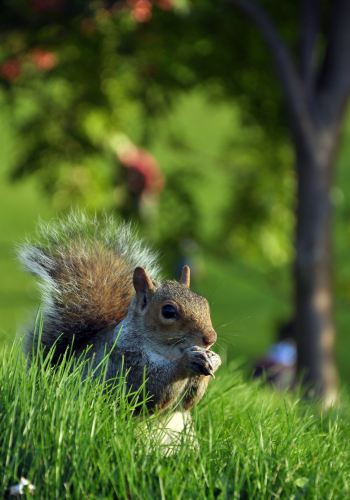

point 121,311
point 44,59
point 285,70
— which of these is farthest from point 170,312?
point 44,59

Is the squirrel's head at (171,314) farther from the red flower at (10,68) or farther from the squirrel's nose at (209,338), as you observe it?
the red flower at (10,68)

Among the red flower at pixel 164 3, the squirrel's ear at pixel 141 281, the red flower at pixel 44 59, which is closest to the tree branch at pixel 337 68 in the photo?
the red flower at pixel 164 3

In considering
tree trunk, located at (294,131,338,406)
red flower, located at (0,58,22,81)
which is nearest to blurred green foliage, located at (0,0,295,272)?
red flower, located at (0,58,22,81)

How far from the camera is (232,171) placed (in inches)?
440

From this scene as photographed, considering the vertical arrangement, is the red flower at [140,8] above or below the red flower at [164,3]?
below

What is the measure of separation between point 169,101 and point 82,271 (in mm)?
5830

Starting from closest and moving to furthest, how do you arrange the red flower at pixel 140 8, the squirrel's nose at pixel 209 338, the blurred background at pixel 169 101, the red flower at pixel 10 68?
1. the squirrel's nose at pixel 209 338
2. the red flower at pixel 140 8
3. the blurred background at pixel 169 101
4. the red flower at pixel 10 68

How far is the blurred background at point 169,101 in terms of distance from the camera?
8.26 metres

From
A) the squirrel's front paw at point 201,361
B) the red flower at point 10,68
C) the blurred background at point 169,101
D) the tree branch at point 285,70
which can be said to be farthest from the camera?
the red flower at point 10,68

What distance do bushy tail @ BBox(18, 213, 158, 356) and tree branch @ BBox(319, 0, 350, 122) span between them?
459 centimetres

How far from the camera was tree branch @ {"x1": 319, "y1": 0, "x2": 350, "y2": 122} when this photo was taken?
8438mm

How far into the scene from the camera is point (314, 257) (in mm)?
8531

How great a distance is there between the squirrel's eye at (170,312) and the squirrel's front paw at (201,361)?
5.4 inches

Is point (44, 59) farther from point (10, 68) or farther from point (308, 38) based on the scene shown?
point (308, 38)
